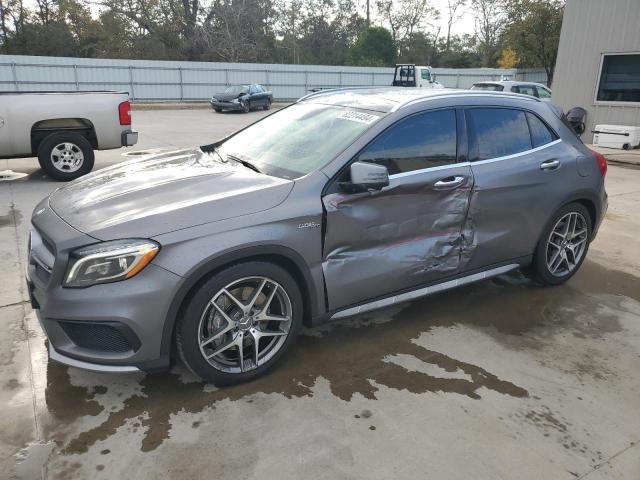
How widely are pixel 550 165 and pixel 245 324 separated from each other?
8.98 feet

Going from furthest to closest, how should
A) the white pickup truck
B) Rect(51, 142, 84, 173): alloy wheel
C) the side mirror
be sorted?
Rect(51, 142, 84, 173): alloy wheel → the white pickup truck → the side mirror

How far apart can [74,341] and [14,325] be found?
1.34 meters

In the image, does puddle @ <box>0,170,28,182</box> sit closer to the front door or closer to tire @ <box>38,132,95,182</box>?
tire @ <box>38,132,95,182</box>

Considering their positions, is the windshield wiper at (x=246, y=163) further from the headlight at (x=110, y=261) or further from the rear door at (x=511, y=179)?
the rear door at (x=511, y=179)

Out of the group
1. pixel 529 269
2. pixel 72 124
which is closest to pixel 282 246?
pixel 529 269

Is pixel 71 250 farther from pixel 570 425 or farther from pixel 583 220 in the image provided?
pixel 583 220

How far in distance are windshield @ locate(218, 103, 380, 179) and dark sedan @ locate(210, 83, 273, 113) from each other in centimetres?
2168

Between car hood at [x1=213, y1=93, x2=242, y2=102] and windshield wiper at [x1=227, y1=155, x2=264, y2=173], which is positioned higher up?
windshield wiper at [x1=227, y1=155, x2=264, y2=173]

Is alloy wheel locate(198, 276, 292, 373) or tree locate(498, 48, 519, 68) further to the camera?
tree locate(498, 48, 519, 68)

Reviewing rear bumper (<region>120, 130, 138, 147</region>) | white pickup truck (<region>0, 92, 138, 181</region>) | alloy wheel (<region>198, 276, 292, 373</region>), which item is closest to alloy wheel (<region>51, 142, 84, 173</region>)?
white pickup truck (<region>0, 92, 138, 181</region>)

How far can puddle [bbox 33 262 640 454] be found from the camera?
9.30 feet

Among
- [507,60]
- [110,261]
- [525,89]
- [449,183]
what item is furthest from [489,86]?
[507,60]

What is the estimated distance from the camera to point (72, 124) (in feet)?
27.2

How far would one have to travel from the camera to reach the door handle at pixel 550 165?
13.4ft
